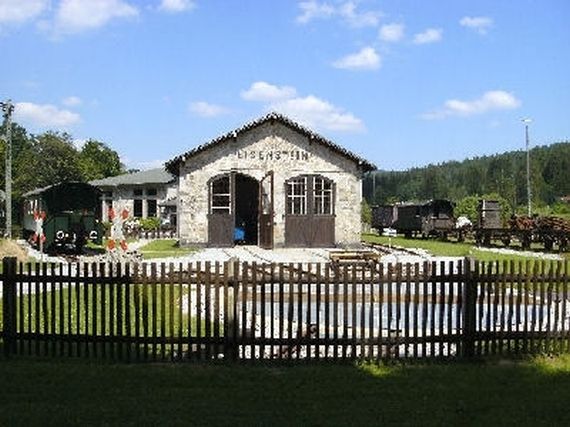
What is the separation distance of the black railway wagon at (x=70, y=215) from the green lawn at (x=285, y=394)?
1977 centimetres

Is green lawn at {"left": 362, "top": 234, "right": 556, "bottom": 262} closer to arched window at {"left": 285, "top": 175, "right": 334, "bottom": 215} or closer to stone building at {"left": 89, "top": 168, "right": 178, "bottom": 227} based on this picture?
arched window at {"left": 285, "top": 175, "right": 334, "bottom": 215}

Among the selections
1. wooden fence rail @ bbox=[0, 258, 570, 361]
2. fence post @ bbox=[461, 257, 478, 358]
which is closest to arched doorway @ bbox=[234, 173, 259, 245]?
wooden fence rail @ bbox=[0, 258, 570, 361]

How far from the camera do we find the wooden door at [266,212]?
31.9 m

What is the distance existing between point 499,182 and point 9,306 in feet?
391

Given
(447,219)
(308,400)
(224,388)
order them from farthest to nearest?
(447,219) < (224,388) < (308,400)

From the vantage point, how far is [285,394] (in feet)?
23.7

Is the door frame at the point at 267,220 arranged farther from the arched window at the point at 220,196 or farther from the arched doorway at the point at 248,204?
the arched doorway at the point at 248,204

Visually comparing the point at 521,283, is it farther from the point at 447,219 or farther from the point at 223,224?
the point at 447,219

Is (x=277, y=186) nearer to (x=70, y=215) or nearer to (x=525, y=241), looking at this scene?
(x=70, y=215)

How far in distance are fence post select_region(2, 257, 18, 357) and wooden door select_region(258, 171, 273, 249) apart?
22.6 metres

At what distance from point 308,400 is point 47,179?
79.6 metres

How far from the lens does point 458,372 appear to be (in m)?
8.29

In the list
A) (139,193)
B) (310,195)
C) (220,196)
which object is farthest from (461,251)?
(139,193)

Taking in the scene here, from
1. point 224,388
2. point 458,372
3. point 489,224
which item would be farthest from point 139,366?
point 489,224
